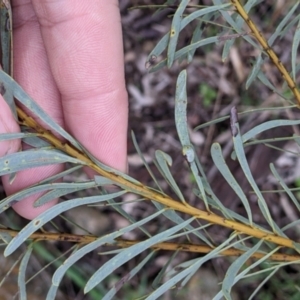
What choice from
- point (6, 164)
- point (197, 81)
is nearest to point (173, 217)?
point (6, 164)

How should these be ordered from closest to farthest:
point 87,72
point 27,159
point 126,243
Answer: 1. point 27,159
2. point 126,243
3. point 87,72

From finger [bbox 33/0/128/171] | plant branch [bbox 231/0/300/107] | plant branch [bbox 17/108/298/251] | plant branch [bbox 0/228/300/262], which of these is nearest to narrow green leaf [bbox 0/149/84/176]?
plant branch [bbox 17/108/298/251]

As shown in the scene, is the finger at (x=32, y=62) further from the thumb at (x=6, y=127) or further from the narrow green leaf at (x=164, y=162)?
the narrow green leaf at (x=164, y=162)

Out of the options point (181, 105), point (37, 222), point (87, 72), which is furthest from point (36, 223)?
point (87, 72)

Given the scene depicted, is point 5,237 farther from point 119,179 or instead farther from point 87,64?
point 87,64

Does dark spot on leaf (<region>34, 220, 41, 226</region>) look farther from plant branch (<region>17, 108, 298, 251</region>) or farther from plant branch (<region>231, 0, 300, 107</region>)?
plant branch (<region>231, 0, 300, 107</region>)

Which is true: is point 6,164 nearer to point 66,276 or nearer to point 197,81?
point 66,276
